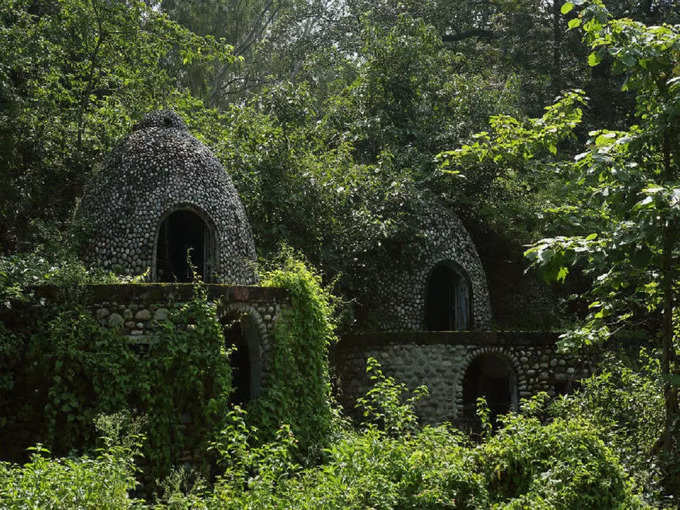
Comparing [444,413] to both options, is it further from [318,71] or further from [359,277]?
[318,71]

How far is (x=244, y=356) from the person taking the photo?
12344mm

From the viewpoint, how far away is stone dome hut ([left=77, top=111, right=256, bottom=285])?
38.5 feet

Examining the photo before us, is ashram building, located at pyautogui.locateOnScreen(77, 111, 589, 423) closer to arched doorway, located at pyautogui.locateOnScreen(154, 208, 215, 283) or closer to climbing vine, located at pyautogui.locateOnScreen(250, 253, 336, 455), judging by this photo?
arched doorway, located at pyautogui.locateOnScreen(154, 208, 215, 283)

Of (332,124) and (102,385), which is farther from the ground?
(332,124)

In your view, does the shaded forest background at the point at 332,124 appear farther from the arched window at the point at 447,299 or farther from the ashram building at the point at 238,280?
the arched window at the point at 447,299

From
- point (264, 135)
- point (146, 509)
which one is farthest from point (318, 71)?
point (146, 509)

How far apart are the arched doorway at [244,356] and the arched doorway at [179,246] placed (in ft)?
4.89

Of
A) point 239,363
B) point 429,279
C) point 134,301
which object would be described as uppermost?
point 429,279

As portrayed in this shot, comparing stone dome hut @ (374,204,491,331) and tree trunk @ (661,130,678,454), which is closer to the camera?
tree trunk @ (661,130,678,454)

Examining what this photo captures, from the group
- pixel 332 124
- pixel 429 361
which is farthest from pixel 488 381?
pixel 332 124

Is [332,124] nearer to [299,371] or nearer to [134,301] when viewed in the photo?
[299,371]

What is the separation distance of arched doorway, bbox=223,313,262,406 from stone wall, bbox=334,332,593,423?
2371 millimetres

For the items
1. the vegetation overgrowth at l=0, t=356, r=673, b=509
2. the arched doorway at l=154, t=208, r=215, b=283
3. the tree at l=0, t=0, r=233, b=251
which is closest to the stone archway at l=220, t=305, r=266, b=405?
the vegetation overgrowth at l=0, t=356, r=673, b=509

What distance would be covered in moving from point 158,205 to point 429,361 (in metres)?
5.60
